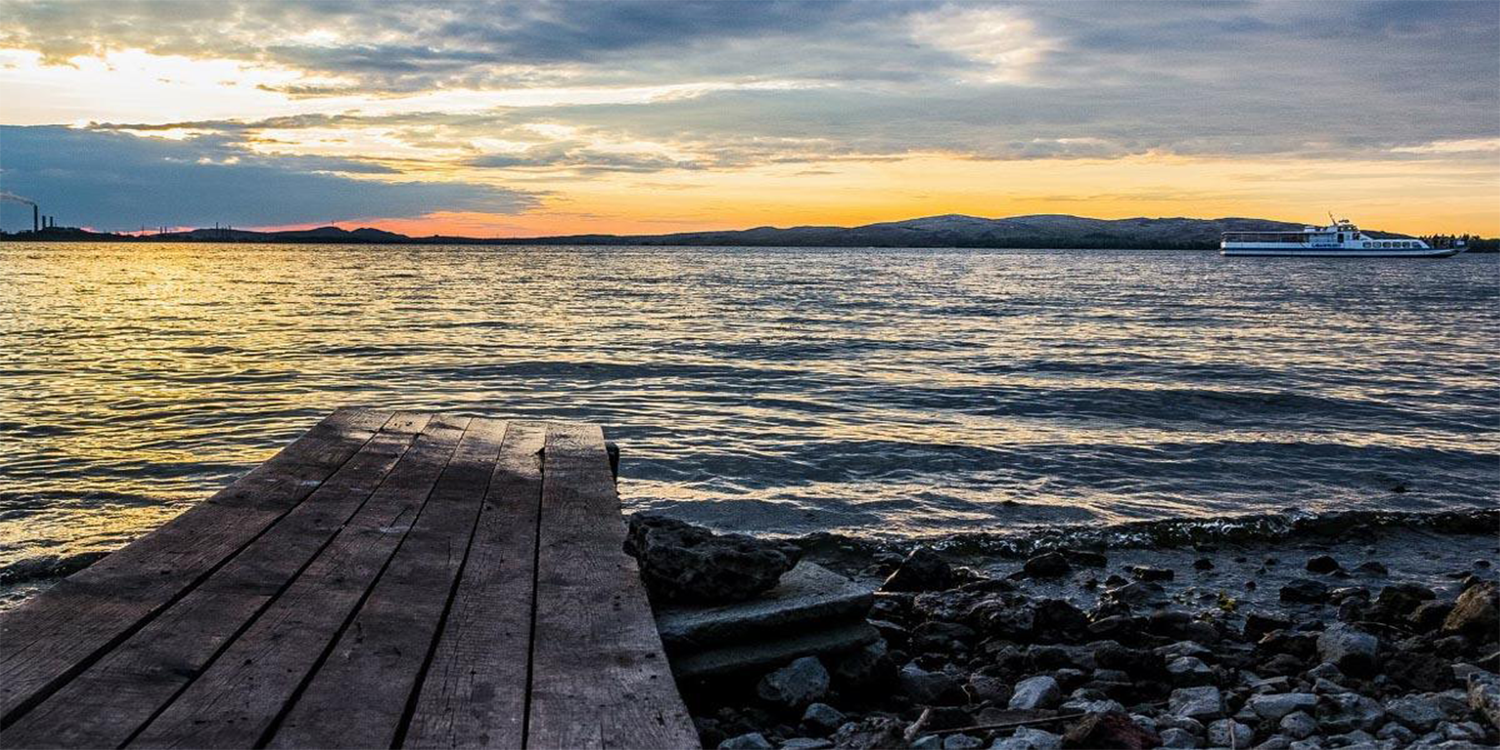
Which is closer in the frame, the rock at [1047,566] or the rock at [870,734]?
the rock at [870,734]

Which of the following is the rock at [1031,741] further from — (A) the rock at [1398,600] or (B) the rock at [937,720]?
→ (A) the rock at [1398,600]

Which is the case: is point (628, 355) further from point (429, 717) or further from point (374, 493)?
point (429, 717)

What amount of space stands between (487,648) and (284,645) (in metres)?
0.73

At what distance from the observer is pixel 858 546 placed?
30.7ft

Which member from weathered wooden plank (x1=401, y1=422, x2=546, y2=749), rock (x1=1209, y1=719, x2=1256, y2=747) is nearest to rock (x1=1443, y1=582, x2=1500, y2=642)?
rock (x1=1209, y1=719, x2=1256, y2=747)

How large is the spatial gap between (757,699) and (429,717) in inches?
87.7

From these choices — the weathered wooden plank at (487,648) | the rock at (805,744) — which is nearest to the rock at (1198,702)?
the rock at (805,744)

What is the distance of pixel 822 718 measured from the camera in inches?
200

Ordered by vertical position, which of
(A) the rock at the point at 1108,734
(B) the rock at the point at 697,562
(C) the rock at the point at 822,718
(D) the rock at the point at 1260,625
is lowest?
(D) the rock at the point at 1260,625

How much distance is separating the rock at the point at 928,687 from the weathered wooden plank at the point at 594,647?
1.65 metres

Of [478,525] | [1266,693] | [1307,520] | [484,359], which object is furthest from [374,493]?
[484,359]

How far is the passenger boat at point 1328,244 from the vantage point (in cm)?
12631

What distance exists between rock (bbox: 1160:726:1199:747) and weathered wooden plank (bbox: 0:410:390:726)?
4329mm

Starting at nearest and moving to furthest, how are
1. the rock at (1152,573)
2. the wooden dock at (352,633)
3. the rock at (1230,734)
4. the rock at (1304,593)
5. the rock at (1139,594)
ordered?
the wooden dock at (352,633) → the rock at (1230,734) → the rock at (1139,594) → the rock at (1304,593) → the rock at (1152,573)
